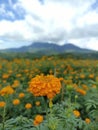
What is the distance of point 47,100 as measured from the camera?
2885 millimetres

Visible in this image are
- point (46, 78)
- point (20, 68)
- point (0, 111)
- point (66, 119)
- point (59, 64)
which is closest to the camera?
point (46, 78)

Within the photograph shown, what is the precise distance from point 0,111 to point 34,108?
2.06 feet

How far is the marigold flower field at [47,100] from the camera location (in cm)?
217

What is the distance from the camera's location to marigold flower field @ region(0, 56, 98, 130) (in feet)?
7.12

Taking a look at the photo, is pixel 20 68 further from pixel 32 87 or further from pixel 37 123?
pixel 32 87

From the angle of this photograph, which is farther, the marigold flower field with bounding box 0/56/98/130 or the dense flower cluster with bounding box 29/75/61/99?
Result: the marigold flower field with bounding box 0/56/98/130

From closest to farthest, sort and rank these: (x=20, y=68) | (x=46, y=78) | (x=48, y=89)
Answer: (x=48, y=89), (x=46, y=78), (x=20, y=68)

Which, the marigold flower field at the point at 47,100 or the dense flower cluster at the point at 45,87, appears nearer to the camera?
the dense flower cluster at the point at 45,87

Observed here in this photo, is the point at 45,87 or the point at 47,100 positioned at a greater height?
the point at 45,87

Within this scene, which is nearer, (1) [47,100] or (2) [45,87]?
(2) [45,87]

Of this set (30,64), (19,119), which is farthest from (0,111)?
(30,64)

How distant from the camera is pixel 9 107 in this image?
4.40m

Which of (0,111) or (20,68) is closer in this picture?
(0,111)

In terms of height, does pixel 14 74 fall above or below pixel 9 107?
above
